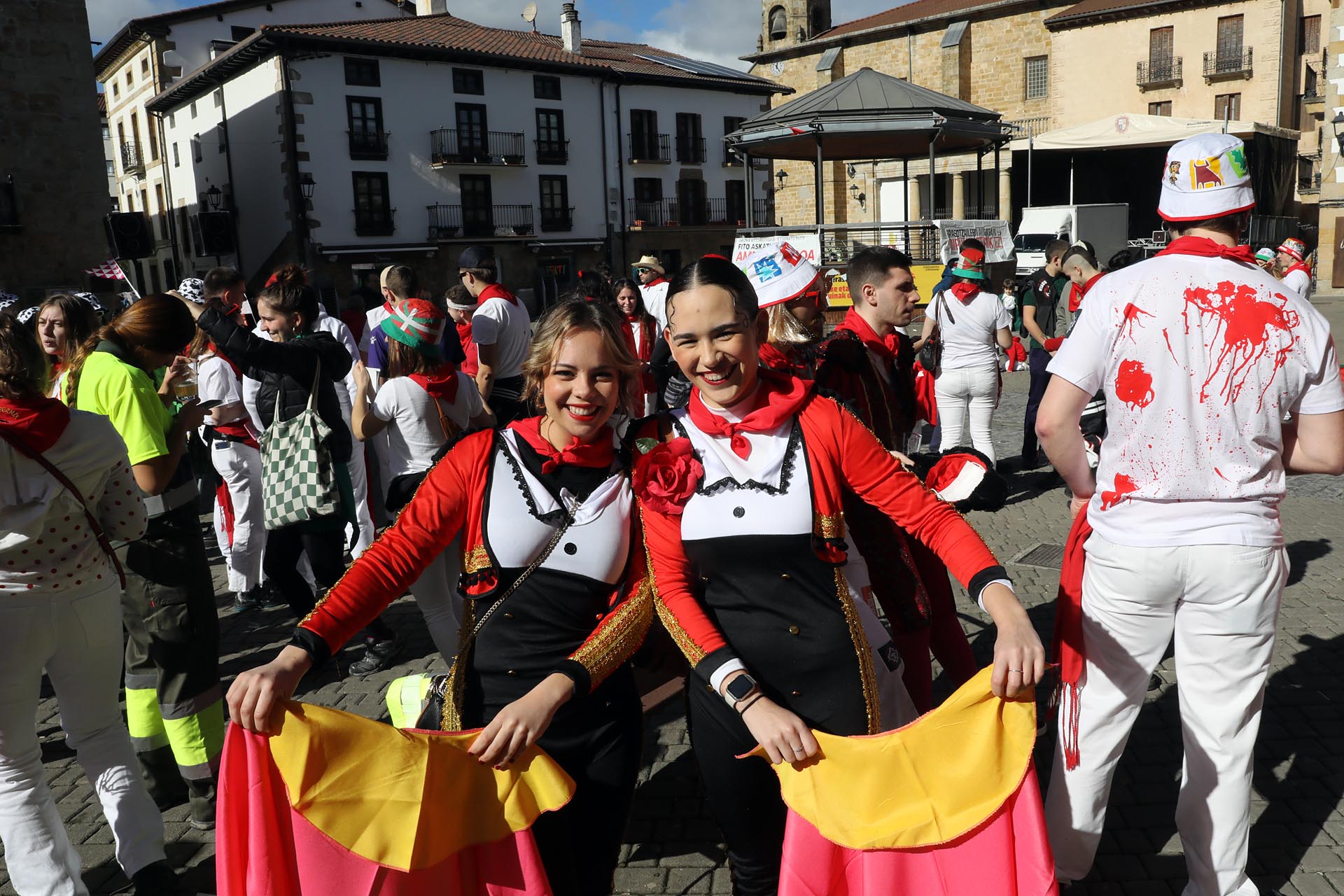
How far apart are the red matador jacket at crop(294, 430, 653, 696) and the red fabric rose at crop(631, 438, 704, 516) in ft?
0.58

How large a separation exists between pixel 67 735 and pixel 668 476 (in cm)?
224

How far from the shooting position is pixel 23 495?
2.88 meters

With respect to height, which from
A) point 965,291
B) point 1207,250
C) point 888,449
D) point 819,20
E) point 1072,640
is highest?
point 819,20

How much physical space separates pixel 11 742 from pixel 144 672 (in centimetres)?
86

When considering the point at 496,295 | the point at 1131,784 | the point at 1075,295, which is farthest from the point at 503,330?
the point at 1075,295

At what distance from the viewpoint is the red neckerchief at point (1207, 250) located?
269 cm

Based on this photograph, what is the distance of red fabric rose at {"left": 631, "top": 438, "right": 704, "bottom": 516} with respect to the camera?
226cm

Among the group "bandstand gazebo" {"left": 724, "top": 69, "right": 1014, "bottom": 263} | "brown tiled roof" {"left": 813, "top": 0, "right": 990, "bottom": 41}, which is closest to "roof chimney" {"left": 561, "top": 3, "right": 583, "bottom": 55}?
"brown tiled roof" {"left": 813, "top": 0, "right": 990, "bottom": 41}

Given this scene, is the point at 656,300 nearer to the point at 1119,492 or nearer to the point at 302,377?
the point at 302,377

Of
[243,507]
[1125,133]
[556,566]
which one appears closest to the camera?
[556,566]

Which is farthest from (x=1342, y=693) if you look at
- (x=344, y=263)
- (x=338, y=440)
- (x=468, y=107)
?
(x=468, y=107)

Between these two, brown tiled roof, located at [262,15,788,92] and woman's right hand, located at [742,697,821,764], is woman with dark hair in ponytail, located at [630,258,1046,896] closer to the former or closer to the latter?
woman's right hand, located at [742,697,821,764]

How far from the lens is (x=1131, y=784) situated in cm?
380

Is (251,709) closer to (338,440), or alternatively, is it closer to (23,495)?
(23,495)
